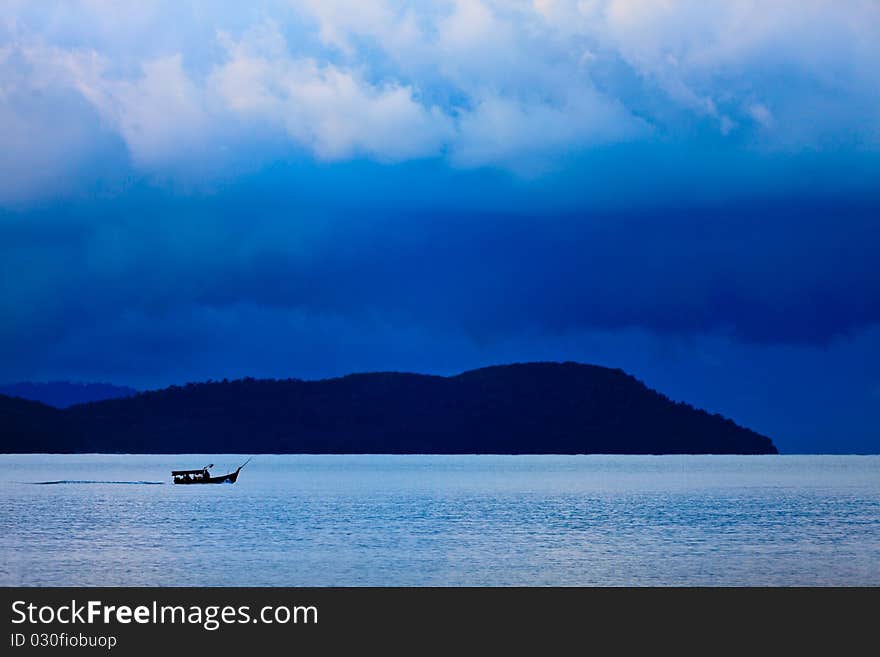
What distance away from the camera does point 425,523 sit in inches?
3391

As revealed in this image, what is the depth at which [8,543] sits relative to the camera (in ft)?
222
